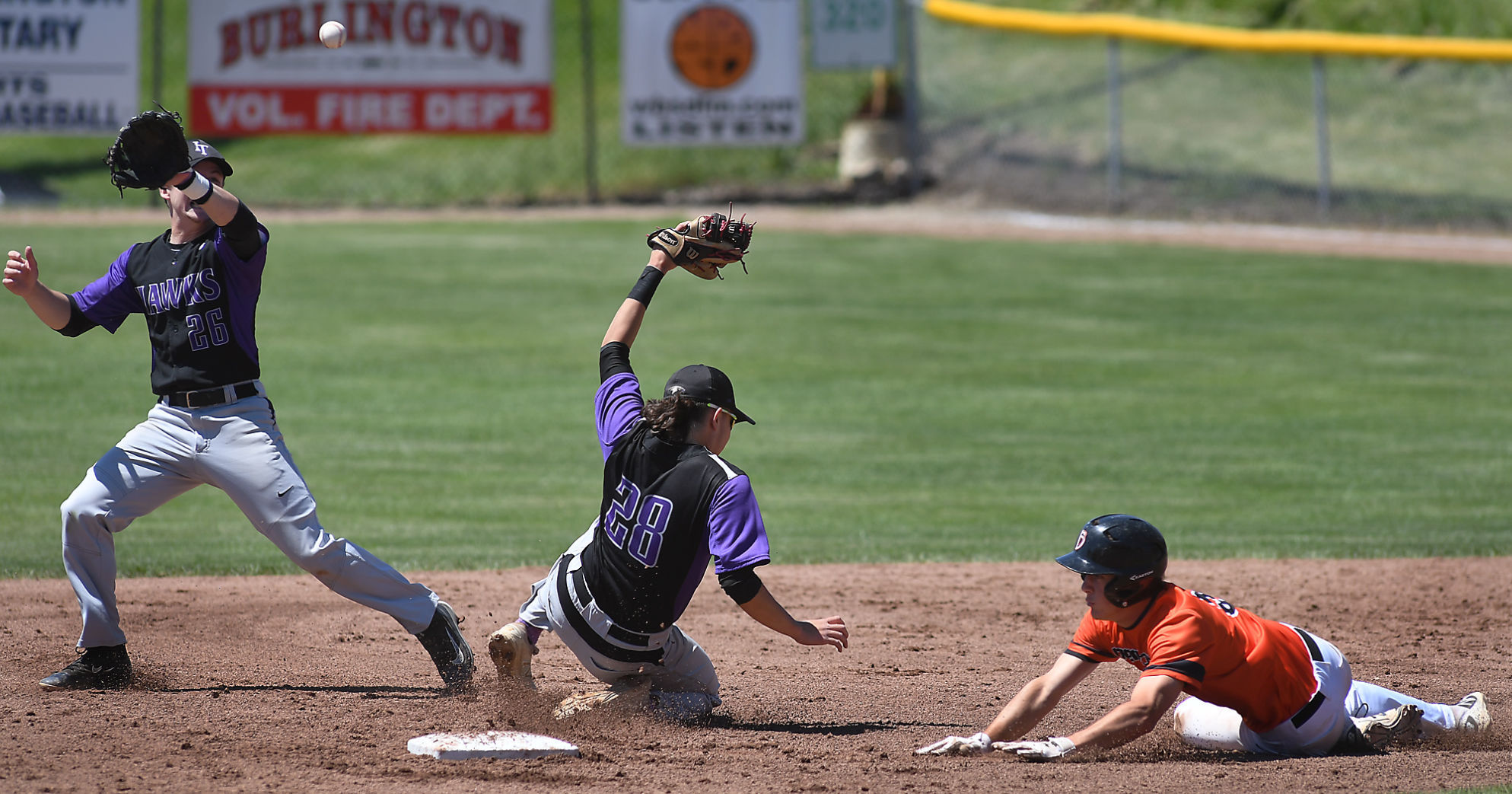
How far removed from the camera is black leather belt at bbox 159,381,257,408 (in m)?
5.18

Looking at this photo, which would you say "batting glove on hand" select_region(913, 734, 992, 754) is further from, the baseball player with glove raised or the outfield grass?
the outfield grass

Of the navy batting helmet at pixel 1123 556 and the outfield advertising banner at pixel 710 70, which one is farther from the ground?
the outfield advertising banner at pixel 710 70

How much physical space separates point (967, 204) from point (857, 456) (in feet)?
34.1

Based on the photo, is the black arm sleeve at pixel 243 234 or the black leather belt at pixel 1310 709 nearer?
the black leather belt at pixel 1310 709

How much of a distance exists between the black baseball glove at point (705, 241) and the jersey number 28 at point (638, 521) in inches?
35.2

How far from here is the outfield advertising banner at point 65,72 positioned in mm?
18297

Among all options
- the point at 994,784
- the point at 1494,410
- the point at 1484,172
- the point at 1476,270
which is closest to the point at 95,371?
the point at 994,784

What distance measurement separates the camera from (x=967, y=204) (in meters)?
20.5

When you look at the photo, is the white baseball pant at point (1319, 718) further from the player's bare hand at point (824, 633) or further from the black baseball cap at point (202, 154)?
the black baseball cap at point (202, 154)

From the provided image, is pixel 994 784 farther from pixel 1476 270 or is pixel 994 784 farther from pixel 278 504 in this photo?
pixel 1476 270

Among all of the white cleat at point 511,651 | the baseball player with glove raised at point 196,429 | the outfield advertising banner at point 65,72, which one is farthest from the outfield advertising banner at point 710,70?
the white cleat at point 511,651

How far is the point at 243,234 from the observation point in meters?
5.16

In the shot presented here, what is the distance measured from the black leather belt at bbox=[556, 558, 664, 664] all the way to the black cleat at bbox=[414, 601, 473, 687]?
560 millimetres

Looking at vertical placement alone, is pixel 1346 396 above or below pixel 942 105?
below
